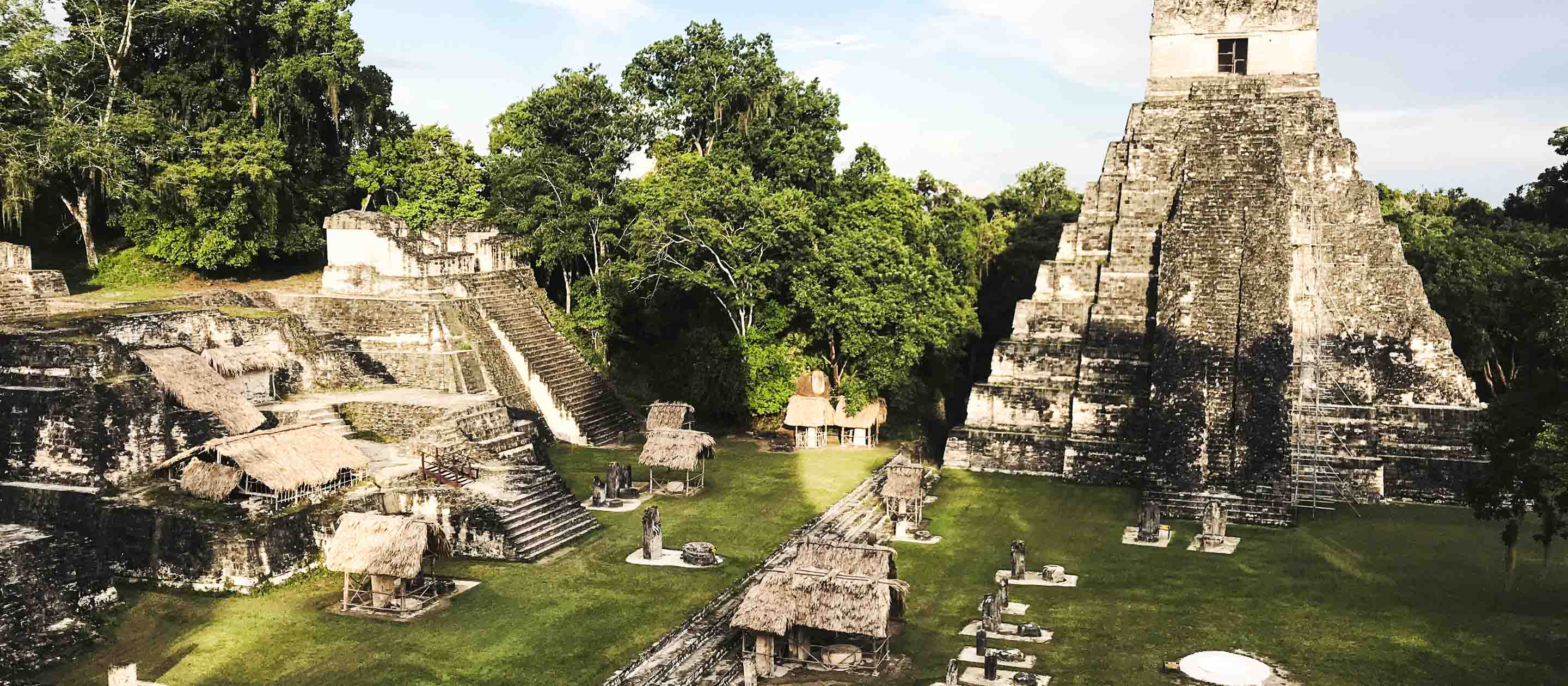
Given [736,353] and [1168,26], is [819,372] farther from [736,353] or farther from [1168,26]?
[1168,26]

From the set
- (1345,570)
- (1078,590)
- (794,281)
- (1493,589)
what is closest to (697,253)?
(794,281)

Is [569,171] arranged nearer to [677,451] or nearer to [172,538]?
[677,451]

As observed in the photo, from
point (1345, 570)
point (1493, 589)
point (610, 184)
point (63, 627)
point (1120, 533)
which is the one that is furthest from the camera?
point (610, 184)

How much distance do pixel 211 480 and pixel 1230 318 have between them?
72.4 ft

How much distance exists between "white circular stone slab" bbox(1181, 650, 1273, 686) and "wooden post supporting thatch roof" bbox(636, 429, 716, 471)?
1188 centimetres

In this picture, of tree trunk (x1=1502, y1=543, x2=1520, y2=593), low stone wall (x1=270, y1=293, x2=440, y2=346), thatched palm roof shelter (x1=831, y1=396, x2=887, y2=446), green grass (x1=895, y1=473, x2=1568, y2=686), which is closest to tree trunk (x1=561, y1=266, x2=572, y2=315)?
low stone wall (x1=270, y1=293, x2=440, y2=346)

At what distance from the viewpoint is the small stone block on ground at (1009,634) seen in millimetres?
17422

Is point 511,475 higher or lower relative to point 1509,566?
higher

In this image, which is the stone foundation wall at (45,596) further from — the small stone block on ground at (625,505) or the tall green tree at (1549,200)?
the tall green tree at (1549,200)

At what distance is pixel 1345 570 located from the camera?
20.8 m

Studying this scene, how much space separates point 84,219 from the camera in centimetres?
3195

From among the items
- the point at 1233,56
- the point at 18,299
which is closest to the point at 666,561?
the point at 18,299

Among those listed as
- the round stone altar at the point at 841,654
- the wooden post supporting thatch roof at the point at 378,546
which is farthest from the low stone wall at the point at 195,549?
the round stone altar at the point at 841,654

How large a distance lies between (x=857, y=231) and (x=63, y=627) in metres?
22.1
